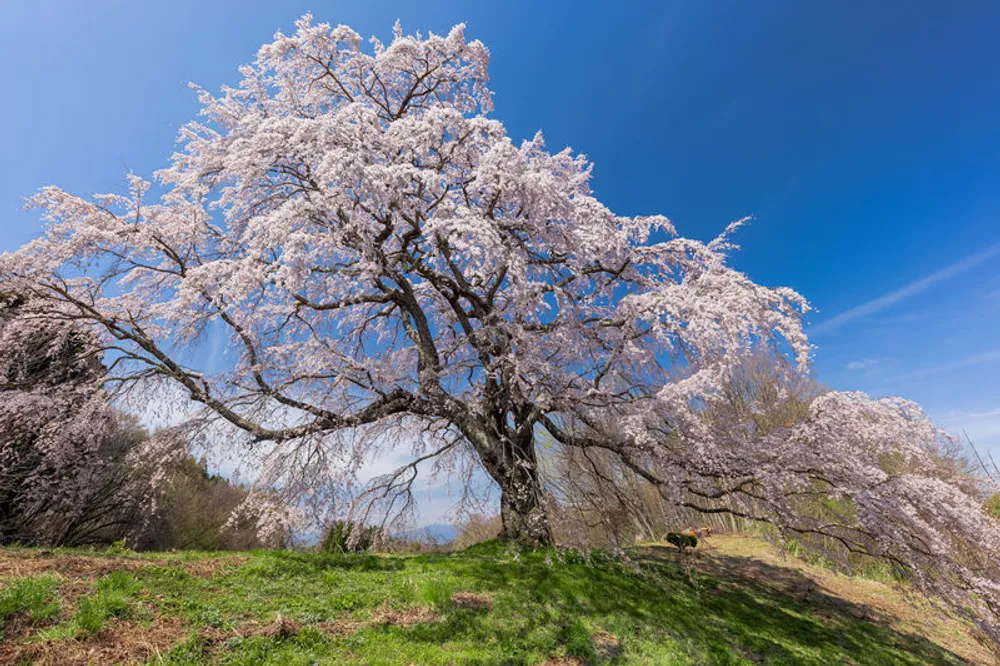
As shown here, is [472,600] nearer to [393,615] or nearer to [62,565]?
[393,615]

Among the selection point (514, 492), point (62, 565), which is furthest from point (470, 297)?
point (62, 565)

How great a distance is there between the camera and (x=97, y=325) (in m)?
8.39

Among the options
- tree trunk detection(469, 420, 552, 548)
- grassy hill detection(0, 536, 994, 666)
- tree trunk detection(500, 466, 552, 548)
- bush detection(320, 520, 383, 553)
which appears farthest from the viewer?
bush detection(320, 520, 383, 553)

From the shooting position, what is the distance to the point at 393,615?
5.45 metres

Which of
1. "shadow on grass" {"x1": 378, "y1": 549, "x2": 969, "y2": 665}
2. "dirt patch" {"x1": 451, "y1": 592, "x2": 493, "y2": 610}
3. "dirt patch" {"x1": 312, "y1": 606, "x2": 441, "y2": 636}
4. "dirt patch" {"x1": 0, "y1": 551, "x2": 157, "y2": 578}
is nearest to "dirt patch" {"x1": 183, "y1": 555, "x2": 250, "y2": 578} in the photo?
"dirt patch" {"x1": 0, "y1": 551, "x2": 157, "y2": 578}

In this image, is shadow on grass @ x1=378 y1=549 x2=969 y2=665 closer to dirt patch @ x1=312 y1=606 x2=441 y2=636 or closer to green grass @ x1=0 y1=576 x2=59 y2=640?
dirt patch @ x1=312 y1=606 x2=441 y2=636

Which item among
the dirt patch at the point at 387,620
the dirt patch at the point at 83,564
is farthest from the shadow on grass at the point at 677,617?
the dirt patch at the point at 83,564

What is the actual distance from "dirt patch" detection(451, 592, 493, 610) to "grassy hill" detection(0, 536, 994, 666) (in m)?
0.03

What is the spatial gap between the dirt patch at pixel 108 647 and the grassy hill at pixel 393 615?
0.5 inches

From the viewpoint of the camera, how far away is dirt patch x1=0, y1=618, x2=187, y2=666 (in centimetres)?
341

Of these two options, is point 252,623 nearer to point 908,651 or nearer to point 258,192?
point 258,192

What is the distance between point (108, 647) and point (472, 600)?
400 cm

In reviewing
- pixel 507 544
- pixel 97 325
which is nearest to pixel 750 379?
pixel 507 544

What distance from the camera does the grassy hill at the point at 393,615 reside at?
13.0ft
